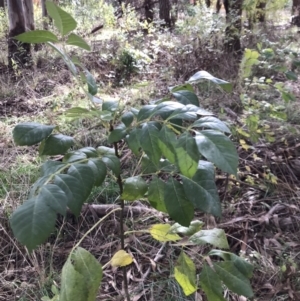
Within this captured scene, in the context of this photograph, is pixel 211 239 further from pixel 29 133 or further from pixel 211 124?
pixel 29 133

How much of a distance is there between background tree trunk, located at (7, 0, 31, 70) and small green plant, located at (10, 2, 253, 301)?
490 cm

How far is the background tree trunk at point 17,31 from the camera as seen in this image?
536 cm

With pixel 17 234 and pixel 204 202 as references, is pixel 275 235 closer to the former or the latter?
pixel 204 202

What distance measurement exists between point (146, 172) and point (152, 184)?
3.7 inches

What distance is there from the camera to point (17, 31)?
5.65 meters

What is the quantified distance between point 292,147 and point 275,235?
0.84 m

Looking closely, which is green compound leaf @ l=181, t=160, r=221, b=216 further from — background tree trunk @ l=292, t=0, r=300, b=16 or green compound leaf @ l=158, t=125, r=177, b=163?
background tree trunk @ l=292, t=0, r=300, b=16

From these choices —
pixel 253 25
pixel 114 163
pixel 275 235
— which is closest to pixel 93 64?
pixel 253 25

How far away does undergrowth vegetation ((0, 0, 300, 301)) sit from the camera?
73cm

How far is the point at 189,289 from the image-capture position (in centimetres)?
95

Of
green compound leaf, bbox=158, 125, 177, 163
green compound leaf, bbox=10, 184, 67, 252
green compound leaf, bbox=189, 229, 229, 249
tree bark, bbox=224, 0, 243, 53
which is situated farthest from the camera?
tree bark, bbox=224, 0, 243, 53

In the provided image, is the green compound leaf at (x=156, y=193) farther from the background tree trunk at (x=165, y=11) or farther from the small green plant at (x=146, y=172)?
the background tree trunk at (x=165, y=11)

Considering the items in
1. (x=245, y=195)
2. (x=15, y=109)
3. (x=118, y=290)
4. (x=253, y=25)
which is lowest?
(x=118, y=290)

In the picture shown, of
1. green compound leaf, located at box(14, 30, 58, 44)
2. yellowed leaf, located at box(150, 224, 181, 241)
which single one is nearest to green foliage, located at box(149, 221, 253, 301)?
yellowed leaf, located at box(150, 224, 181, 241)
